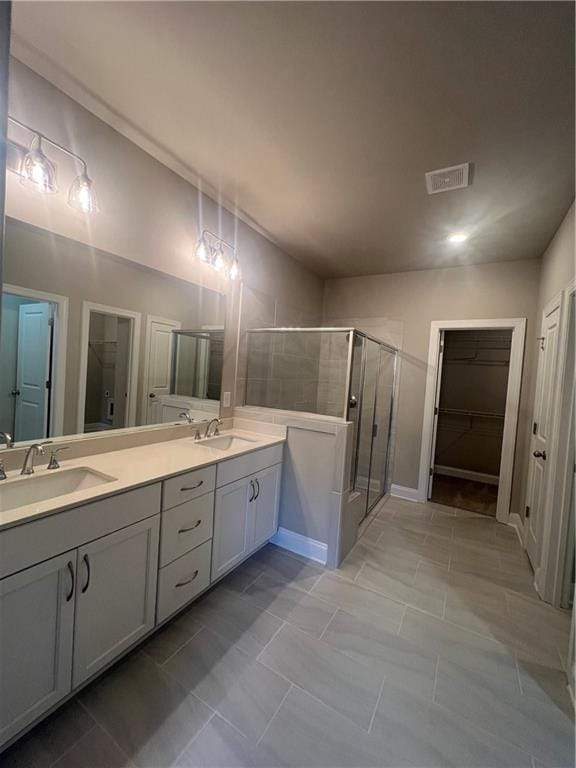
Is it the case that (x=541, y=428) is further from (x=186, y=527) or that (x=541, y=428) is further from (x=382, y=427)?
(x=186, y=527)

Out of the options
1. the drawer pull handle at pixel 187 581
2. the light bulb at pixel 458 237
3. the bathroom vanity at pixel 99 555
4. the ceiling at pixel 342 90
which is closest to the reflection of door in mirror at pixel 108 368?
the bathroom vanity at pixel 99 555

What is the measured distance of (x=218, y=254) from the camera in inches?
93.4

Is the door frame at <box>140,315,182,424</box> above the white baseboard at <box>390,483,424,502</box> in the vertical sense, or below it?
above

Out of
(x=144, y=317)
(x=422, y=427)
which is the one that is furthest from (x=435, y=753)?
(x=422, y=427)

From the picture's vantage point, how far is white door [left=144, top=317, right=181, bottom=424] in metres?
2.02

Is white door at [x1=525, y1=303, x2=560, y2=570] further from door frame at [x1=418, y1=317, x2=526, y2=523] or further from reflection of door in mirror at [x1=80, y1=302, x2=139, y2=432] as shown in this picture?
reflection of door in mirror at [x1=80, y1=302, x2=139, y2=432]

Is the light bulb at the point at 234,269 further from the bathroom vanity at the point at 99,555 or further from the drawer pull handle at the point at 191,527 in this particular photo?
the drawer pull handle at the point at 191,527

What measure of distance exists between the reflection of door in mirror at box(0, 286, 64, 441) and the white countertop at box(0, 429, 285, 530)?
22 centimetres

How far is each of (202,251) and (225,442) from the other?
55.2 inches

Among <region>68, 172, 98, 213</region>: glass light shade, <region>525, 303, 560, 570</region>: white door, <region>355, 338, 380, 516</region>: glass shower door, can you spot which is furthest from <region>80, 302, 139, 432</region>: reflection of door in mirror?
<region>525, 303, 560, 570</region>: white door

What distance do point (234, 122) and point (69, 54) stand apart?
2.33 ft

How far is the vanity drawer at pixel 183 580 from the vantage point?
1543mm

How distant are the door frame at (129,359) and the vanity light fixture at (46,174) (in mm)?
495

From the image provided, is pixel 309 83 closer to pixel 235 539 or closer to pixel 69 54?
pixel 69 54
